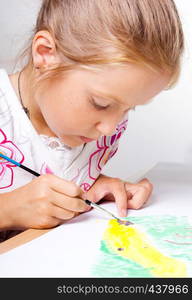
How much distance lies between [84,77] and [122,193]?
0.29 metres

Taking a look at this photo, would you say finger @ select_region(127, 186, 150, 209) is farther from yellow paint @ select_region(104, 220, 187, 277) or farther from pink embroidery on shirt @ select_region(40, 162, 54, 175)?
pink embroidery on shirt @ select_region(40, 162, 54, 175)

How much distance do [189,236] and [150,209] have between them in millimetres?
176

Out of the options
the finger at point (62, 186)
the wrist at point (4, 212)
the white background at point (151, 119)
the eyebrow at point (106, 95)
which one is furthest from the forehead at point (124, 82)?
the white background at point (151, 119)

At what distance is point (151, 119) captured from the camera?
177cm

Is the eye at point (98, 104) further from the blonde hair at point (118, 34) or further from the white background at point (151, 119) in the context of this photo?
the white background at point (151, 119)

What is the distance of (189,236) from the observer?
87cm

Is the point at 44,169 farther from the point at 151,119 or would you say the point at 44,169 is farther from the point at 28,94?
the point at 151,119

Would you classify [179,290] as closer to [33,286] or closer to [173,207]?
[33,286]

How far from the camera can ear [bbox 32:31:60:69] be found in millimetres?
958

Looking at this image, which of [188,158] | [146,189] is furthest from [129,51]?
[188,158]

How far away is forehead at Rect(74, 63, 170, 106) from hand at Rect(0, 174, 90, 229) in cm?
18

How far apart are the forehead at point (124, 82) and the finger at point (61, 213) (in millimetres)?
226

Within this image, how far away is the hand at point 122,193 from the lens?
40.8 inches

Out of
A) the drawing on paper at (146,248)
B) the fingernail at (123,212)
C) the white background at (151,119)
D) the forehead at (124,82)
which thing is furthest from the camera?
the white background at (151,119)
